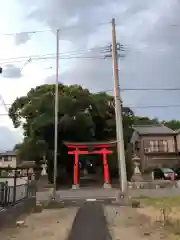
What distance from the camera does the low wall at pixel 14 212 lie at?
11180 mm

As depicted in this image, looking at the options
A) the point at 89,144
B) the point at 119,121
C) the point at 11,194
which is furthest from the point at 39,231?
the point at 89,144

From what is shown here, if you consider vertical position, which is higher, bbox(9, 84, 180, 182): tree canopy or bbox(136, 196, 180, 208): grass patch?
bbox(9, 84, 180, 182): tree canopy

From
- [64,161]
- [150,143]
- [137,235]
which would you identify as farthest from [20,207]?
[150,143]

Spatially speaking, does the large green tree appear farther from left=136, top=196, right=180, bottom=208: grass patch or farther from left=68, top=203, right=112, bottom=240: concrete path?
left=68, top=203, right=112, bottom=240: concrete path

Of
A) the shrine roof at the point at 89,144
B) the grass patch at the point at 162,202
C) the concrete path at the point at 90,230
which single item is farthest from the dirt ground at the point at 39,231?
the shrine roof at the point at 89,144

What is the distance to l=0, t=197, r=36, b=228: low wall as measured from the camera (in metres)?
11.2

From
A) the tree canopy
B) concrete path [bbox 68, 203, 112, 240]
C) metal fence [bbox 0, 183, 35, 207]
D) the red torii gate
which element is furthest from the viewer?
the tree canopy

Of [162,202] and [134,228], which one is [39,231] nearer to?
[134,228]

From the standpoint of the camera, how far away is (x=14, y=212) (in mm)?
12883

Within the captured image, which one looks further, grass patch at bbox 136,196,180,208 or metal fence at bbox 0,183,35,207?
grass patch at bbox 136,196,180,208

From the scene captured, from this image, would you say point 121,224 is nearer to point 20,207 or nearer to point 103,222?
point 103,222

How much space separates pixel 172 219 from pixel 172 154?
45624mm

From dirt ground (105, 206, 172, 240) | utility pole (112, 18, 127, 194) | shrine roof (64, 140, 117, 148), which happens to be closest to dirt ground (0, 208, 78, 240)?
dirt ground (105, 206, 172, 240)

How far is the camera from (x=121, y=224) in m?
12.5
